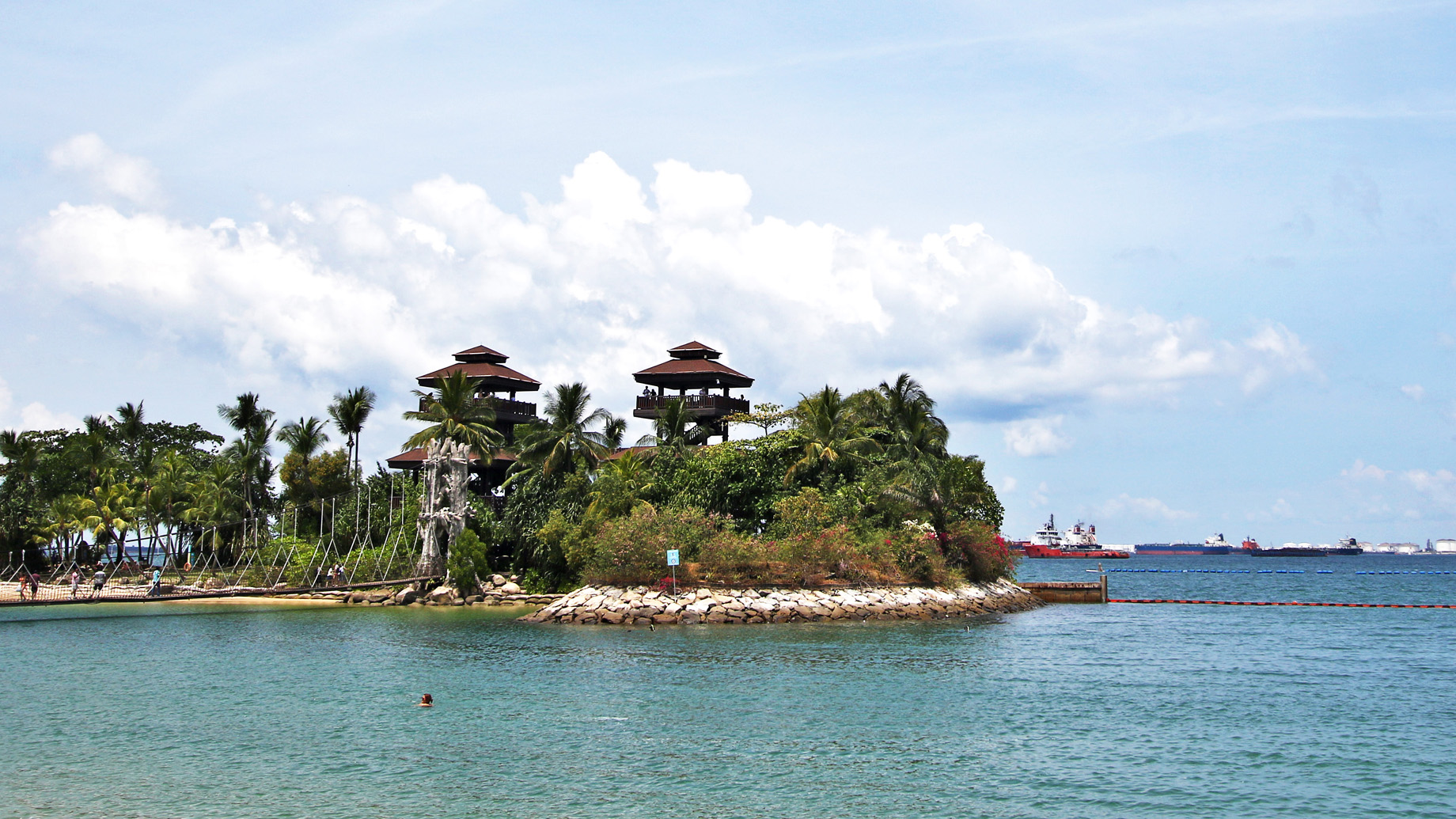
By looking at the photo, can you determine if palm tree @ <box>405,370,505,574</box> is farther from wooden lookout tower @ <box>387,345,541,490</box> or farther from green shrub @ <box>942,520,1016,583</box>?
green shrub @ <box>942,520,1016,583</box>

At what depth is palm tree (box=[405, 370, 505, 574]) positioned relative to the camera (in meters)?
61.9

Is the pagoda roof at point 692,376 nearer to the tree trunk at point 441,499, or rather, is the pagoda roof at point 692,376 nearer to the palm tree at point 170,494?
the tree trunk at point 441,499

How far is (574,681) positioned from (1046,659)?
16.3 meters

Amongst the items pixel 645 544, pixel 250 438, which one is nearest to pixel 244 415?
pixel 250 438

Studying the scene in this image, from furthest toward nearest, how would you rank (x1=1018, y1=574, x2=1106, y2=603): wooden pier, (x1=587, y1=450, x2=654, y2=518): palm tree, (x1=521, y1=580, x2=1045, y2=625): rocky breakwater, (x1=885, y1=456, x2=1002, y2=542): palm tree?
1. (x1=1018, y1=574, x2=1106, y2=603): wooden pier
2. (x1=587, y1=450, x2=654, y2=518): palm tree
3. (x1=885, y1=456, x2=1002, y2=542): palm tree
4. (x1=521, y1=580, x2=1045, y2=625): rocky breakwater

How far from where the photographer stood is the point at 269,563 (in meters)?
68.2

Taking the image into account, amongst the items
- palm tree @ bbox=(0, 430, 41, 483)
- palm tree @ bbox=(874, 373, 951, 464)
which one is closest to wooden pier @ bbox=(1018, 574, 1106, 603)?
palm tree @ bbox=(874, 373, 951, 464)

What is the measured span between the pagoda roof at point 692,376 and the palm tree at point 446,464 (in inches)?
536

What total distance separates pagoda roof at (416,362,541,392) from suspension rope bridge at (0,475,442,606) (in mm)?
9135

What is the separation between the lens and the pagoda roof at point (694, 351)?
75.9 m

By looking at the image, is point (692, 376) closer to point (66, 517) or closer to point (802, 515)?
point (802, 515)

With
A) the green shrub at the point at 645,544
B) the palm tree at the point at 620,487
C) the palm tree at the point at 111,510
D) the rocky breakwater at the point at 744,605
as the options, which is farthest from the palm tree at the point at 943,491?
the palm tree at the point at 111,510

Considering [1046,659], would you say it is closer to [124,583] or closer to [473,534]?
[473,534]

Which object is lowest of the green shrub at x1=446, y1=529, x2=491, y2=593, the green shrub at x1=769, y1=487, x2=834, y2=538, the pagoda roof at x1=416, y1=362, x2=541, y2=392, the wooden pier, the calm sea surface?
the calm sea surface
